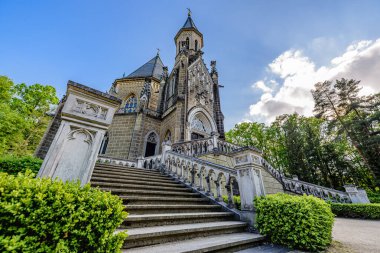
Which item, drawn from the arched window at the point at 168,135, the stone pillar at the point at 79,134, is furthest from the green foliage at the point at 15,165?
the arched window at the point at 168,135

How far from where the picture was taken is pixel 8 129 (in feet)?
36.7

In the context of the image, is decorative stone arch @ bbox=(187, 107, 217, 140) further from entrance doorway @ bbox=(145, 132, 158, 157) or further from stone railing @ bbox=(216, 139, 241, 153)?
stone railing @ bbox=(216, 139, 241, 153)

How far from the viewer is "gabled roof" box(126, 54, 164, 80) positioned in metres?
21.2

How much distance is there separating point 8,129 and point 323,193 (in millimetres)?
21212

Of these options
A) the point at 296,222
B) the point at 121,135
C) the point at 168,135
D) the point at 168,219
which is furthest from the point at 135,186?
the point at 121,135

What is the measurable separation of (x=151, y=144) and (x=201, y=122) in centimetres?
486

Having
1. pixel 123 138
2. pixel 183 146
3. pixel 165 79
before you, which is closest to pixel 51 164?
pixel 183 146

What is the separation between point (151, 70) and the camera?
874 inches

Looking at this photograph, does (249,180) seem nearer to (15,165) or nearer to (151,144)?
(15,165)

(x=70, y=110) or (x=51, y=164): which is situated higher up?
(x=70, y=110)

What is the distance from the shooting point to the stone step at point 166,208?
350 centimetres

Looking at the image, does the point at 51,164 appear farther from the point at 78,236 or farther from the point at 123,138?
the point at 123,138

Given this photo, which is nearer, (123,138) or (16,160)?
(16,160)

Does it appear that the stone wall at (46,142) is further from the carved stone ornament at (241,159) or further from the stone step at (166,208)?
the carved stone ornament at (241,159)
